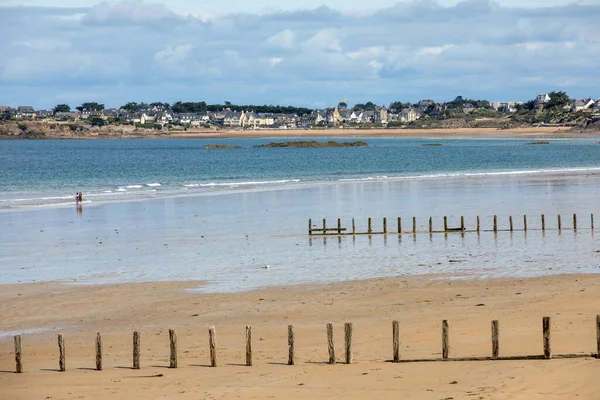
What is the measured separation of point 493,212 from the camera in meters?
51.8

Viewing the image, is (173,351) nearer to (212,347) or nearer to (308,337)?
(212,347)

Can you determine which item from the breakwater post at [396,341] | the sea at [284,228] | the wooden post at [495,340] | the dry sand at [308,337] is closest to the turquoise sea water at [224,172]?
the sea at [284,228]

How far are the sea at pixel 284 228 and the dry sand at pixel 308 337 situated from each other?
244 cm

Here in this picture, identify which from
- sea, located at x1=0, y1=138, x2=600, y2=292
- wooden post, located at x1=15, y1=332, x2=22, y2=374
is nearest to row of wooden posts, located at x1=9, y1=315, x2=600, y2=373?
wooden post, located at x1=15, y1=332, x2=22, y2=374

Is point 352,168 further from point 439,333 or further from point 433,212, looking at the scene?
point 439,333

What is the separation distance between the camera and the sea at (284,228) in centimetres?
3384

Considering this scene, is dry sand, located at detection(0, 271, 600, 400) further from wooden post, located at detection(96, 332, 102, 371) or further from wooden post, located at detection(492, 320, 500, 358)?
wooden post, located at detection(492, 320, 500, 358)

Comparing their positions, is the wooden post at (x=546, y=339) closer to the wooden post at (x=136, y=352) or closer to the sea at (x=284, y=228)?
the wooden post at (x=136, y=352)

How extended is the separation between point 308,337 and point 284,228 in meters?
23.7

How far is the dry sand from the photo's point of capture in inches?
717

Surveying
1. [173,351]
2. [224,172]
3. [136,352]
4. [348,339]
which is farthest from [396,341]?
[224,172]

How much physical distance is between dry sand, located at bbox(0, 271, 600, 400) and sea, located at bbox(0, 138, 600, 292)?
2.44m

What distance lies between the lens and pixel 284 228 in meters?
46.4

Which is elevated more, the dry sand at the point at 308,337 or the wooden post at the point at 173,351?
→ the wooden post at the point at 173,351
